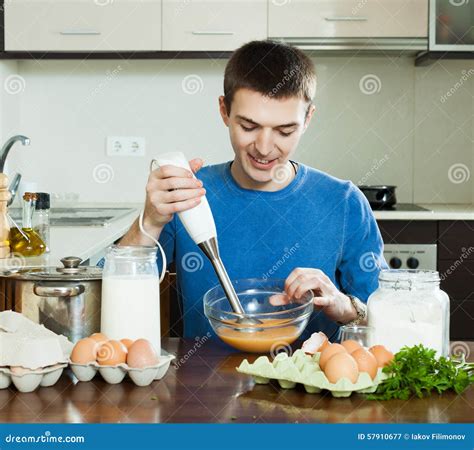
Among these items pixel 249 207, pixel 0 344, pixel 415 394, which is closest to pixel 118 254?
pixel 0 344

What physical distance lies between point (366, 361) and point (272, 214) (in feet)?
2.64

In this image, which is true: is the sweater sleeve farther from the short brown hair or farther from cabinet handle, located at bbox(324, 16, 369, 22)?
cabinet handle, located at bbox(324, 16, 369, 22)

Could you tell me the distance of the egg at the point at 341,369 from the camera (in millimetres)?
1077

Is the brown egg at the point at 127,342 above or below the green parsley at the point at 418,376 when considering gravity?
above

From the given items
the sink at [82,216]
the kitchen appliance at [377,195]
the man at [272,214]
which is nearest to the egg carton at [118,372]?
the man at [272,214]

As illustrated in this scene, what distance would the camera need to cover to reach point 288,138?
1654 mm

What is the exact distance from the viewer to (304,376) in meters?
1.09

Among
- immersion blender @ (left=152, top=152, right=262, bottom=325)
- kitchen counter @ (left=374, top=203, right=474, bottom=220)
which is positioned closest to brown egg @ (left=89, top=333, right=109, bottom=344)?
immersion blender @ (left=152, top=152, right=262, bottom=325)

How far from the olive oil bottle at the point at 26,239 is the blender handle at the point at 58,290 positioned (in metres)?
0.76

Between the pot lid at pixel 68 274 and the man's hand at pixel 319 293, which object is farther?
the man's hand at pixel 319 293

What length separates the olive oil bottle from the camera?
6.57 ft

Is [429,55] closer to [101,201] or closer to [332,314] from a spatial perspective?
[101,201]

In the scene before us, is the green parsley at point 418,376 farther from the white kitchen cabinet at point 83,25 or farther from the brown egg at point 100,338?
the white kitchen cabinet at point 83,25

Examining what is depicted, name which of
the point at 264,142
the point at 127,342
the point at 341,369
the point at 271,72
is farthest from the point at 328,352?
the point at 271,72
